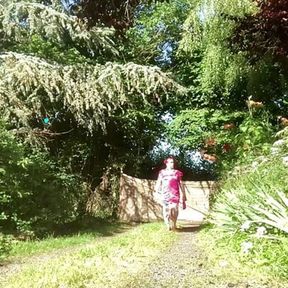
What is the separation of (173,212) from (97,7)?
5.50m

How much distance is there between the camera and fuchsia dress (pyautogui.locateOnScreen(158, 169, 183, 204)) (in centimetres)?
1111

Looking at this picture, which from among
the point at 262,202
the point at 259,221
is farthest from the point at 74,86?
the point at 259,221

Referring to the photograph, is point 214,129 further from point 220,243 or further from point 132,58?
point 220,243

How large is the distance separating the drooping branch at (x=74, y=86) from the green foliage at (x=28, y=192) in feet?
5.03

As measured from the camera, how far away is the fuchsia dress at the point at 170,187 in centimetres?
1111

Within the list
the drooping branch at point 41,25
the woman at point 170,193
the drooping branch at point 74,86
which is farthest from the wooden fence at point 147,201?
the woman at point 170,193

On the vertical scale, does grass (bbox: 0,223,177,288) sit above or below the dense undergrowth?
below

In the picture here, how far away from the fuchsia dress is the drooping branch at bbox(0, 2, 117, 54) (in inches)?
190

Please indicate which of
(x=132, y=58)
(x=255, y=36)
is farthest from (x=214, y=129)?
(x=255, y=36)

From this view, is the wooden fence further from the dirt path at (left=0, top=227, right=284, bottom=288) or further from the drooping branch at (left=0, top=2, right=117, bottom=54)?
the dirt path at (left=0, top=227, right=284, bottom=288)

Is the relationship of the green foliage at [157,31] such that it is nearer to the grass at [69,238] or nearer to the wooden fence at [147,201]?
the wooden fence at [147,201]

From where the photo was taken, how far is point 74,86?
14453 millimetres

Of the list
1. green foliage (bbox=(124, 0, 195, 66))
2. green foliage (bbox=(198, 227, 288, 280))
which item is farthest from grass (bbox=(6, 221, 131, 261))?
green foliage (bbox=(124, 0, 195, 66))

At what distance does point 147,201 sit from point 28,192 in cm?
650
